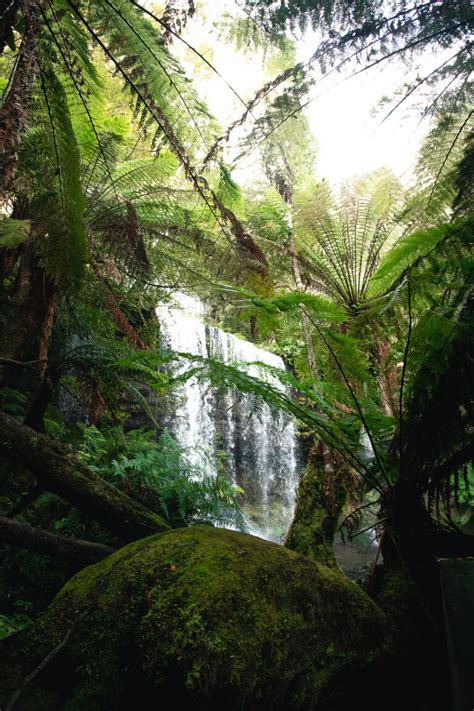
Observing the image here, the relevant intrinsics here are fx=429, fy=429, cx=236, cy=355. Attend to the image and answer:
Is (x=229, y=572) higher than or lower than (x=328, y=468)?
lower

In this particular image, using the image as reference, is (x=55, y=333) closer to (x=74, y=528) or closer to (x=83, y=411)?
(x=83, y=411)

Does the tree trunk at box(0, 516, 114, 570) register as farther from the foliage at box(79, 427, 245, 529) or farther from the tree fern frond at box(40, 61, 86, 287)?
the tree fern frond at box(40, 61, 86, 287)

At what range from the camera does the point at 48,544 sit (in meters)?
1.98

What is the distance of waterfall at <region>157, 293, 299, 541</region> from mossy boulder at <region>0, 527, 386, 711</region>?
5.12 meters

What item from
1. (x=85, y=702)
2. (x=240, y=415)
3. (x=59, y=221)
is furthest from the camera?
(x=240, y=415)

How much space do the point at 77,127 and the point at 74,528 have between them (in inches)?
100

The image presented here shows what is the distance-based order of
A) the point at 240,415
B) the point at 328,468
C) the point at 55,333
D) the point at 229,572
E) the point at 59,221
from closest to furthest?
the point at 229,572
the point at 59,221
the point at 328,468
the point at 55,333
the point at 240,415

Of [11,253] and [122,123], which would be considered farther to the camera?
[122,123]

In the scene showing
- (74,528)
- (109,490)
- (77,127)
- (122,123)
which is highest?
(122,123)

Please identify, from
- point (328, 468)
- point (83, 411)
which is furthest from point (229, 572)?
point (83, 411)

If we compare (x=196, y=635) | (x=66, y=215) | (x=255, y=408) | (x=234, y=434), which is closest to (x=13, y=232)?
(x=66, y=215)

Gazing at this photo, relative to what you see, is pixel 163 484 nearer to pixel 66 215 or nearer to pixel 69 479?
pixel 69 479

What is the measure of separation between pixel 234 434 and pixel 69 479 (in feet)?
20.6

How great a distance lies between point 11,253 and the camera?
2.93 metres
